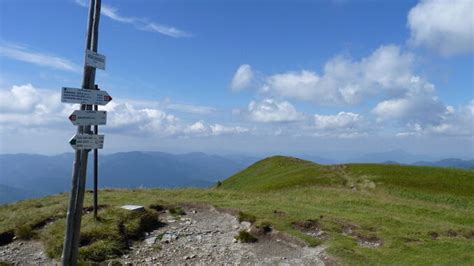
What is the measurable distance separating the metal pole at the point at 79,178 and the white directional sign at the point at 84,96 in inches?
18.0

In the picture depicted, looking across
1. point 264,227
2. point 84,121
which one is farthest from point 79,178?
point 264,227

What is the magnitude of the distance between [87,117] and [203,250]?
9532 millimetres

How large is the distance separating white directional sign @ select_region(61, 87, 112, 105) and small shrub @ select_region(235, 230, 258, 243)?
10.6 metres

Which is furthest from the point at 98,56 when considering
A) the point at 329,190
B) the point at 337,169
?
the point at 337,169

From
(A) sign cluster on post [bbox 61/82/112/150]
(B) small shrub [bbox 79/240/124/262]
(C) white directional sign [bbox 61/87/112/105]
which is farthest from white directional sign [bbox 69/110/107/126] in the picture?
(B) small shrub [bbox 79/240/124/262]

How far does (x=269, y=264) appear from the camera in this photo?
17.0 m

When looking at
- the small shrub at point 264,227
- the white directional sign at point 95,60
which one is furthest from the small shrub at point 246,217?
the white directional sign at point 95,60

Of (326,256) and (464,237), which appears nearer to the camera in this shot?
(326,256)

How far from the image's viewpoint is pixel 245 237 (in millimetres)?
19938

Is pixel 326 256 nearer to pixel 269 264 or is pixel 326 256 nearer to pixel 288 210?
pixel 269 264

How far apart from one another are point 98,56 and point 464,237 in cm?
2125

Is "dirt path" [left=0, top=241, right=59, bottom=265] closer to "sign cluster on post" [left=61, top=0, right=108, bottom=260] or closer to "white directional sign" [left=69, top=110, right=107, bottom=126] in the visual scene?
"sign cluster on post" [left=61, top=0, right=108, bottom=260]

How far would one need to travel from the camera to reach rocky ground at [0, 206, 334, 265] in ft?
56.6

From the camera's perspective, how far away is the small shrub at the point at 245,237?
1986cm
